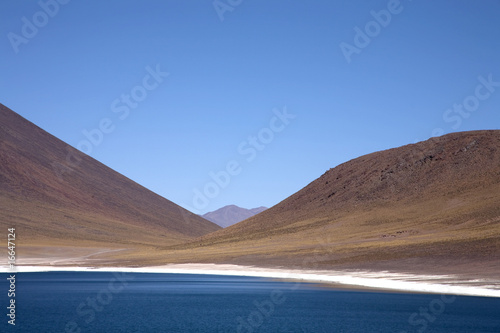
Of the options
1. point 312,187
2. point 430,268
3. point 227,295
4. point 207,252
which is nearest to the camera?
point 227,295

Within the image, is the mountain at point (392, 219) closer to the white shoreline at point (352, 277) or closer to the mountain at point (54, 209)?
the white shoreline at point (352, 277)

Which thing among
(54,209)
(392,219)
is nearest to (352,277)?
(392,219)

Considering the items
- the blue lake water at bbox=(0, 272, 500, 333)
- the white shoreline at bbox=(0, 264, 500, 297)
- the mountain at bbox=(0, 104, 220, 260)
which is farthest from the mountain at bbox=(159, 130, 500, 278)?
the mountain at bbox=(0, 104, 220, 260)

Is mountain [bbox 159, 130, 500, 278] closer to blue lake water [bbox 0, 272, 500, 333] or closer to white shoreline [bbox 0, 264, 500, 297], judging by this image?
white shoreline [bbox 0, 264, 500, 297]

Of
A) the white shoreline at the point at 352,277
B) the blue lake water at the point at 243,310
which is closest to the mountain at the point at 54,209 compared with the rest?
the white shoreline at the point at 352,277

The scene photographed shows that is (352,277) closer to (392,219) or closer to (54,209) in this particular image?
(392,219)

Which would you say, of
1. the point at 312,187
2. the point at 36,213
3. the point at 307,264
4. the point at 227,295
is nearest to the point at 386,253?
the point at 307,264

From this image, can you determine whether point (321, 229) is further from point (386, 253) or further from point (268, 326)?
point (268, 326)
